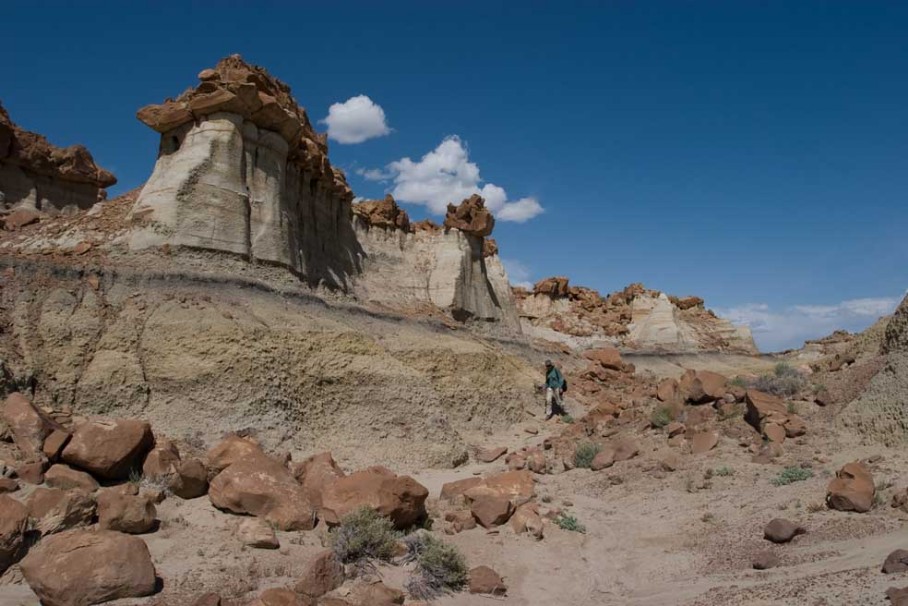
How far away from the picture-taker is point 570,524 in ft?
32.6

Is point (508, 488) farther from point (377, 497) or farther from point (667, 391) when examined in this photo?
point (667, 391)

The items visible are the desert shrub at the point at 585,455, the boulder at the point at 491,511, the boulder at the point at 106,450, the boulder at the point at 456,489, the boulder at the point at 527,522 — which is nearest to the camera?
the boulder at the point at 106,450

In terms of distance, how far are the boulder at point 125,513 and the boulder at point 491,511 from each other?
496 cm

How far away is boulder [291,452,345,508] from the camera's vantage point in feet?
31.4

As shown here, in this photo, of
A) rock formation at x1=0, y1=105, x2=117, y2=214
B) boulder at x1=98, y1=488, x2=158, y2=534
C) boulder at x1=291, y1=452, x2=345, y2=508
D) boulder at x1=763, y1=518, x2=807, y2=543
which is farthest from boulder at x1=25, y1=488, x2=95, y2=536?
rock formation at x1=0, y1=105, x2=117, y2=214

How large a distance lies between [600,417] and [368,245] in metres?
15.2

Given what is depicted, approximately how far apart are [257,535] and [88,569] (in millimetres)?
2233

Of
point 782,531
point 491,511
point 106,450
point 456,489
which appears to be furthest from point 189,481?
point 782,531

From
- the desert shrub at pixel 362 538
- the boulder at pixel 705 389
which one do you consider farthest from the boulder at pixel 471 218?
the desert shrub at pixel 362 538

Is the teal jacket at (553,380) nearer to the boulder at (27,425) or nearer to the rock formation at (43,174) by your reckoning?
the boulder at (27,425)

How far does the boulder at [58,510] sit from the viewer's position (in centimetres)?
750

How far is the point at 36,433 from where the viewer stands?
9602mm

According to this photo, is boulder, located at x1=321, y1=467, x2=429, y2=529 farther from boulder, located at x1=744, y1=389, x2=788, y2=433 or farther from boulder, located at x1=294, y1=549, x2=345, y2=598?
boulder, located at x1=744, y1=389, x2=788, y2=433

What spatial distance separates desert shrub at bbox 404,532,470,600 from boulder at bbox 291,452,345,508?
2.14 metres
